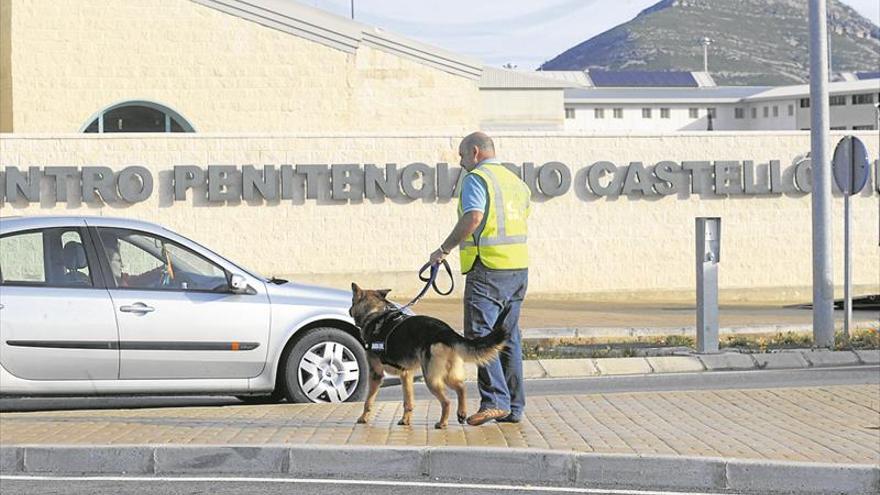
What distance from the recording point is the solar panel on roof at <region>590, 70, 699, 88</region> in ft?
415

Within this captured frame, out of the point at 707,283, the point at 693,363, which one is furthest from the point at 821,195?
the point at 693,363

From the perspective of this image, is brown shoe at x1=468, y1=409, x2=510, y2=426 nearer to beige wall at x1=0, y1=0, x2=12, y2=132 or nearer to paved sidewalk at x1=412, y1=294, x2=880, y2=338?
paved sidewalk at x1=412, y1=294, x2=880, y2=338

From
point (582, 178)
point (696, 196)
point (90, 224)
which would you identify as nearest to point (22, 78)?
point (582, 178)

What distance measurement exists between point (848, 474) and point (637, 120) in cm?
11598

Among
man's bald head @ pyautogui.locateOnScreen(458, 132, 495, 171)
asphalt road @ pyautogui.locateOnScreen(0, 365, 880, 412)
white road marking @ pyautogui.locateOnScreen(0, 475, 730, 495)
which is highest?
man's bald head @ pyautogui.locateOnScreen(458, 132, 495, 171)

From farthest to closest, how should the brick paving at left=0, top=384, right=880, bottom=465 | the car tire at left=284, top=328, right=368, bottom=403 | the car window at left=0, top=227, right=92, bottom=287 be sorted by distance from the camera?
the car tire at left=284, top=328, right=368, bottom=403, the car window at left=0, top=227, right=92, bottom=287, the brick paving at left=0, top=384, right=880, bottom=465

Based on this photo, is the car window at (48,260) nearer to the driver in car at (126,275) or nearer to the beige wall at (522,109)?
the driver in car at (126,275)

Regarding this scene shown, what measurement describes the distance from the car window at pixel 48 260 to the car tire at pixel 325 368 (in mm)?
1683

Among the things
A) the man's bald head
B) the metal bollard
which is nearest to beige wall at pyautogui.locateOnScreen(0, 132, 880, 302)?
the metal bollard

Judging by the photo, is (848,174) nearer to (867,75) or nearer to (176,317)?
(176,317)

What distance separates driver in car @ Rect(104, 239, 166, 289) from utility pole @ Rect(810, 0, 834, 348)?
8064 millimetres

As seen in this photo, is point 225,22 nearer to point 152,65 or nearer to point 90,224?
point 152,65

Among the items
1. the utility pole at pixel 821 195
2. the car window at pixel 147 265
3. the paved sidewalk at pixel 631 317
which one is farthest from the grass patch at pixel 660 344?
the car window at pixel 147 265

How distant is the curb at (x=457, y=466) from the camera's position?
8.77 meters
